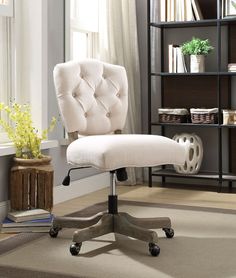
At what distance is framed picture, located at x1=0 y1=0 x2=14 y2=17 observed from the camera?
3.74 m

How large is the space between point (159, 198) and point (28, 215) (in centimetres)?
129

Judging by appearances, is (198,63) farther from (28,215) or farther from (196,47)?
(28,215)

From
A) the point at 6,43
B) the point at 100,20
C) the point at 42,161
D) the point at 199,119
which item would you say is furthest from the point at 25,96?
the point at 199,119

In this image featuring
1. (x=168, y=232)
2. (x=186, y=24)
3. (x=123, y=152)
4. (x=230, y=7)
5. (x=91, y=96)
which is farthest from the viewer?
(x=186, y=24)

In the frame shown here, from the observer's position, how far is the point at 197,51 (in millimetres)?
4602

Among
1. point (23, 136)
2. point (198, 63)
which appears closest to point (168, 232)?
point (23, 136)

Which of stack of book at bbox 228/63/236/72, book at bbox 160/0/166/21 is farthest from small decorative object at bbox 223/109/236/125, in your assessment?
book at bbox 160/0/166/21

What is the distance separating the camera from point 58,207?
13.0ft

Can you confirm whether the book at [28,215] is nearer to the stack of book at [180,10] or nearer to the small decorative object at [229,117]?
the small decorative object at [229,117]

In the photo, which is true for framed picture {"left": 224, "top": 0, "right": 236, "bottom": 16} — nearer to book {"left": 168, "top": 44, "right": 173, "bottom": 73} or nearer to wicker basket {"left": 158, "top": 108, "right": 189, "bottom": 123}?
book {"left": 168, "top": 44, "right": 173, "bottom": 73}

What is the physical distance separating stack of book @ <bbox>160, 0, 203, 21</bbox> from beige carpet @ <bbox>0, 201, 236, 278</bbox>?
6.33 feet

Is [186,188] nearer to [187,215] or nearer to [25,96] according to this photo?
[187,215]

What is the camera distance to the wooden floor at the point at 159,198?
4.01 meters

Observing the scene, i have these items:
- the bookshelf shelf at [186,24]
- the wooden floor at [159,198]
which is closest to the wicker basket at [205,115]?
the wooden floor at [159,198]
